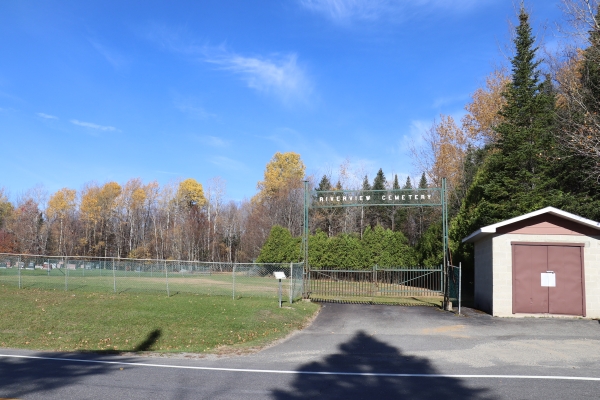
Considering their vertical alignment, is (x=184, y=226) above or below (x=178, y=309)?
above

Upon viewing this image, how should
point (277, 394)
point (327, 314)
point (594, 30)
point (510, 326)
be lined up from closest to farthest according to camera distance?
point (277, 394) < point (510, 326) < point (327, 314) < point (594, 30)

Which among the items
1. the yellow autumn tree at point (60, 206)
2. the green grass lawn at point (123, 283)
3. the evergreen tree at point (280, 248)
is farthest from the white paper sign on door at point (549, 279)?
the yellow autumn tree at point (60, 206)

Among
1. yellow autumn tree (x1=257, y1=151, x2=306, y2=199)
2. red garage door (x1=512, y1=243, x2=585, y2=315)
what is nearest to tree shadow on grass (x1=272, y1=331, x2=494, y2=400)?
red garage door (x1=512, y1=243, x2=585, y2=315)

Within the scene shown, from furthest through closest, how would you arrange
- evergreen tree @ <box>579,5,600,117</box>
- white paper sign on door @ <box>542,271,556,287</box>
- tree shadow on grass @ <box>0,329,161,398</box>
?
1. evergreen tree @ <box>579,5,600,117</box>
2. white paper sign on door @ <box>542,271,556,287</box>
3. tree shadow on grass @ <box>0,329,161,398</box>

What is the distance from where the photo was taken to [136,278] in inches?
1246

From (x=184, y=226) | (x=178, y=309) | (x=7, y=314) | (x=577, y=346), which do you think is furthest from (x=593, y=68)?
(x=184, y=226)

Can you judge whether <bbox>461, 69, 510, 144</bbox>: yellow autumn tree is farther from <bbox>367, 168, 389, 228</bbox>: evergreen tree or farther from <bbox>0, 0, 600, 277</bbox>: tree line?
<bbox>367, 168, 389, 228</bbox>: evergreen tree

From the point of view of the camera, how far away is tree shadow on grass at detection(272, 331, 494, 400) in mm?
7293

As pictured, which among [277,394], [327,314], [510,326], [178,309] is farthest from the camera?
[327,314]

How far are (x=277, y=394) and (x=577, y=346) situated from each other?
8.85m

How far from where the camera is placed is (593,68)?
24.0 metres

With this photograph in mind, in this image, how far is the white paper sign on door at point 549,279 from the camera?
17.3m

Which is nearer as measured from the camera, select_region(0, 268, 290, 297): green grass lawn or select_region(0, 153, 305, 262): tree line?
select_region(0, 268, 290, 297): green grass lawn

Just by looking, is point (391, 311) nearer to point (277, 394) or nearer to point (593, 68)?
point (277, 394)
